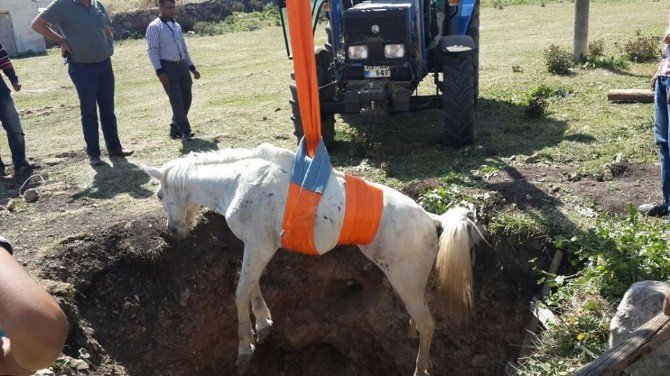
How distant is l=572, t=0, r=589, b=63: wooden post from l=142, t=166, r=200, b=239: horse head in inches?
396

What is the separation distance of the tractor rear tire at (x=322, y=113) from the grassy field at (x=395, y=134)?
0.23 m

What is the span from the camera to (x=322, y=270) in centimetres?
709

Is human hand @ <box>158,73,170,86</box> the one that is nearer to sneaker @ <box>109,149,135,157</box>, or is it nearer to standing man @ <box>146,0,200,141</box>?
standing man @ <box>146,0,200,141</box>

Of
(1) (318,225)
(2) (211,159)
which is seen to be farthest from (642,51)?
(2) (211,159)

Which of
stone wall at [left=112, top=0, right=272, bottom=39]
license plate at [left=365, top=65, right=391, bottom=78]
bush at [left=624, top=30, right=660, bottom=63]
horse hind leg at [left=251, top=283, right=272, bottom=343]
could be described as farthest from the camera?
stone wall at [left=112, top=0, right=272, bottom=39]

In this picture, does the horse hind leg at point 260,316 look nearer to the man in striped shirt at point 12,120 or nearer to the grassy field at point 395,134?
the grassy field at point 395,134

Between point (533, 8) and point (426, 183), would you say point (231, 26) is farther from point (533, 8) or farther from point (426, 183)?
point (426, 183)

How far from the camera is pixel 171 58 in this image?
9594 mm

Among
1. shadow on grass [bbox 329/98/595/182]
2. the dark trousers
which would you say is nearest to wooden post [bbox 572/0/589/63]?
shadow on grass [bbox 329/98/595/182]

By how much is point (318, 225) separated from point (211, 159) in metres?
1.07

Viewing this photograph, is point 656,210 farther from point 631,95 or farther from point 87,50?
point 87,50

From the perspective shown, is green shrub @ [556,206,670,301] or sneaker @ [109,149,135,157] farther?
sneaker @ [109,149,135,157]

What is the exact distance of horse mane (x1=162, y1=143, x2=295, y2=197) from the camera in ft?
17.1

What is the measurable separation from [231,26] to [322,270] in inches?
880
